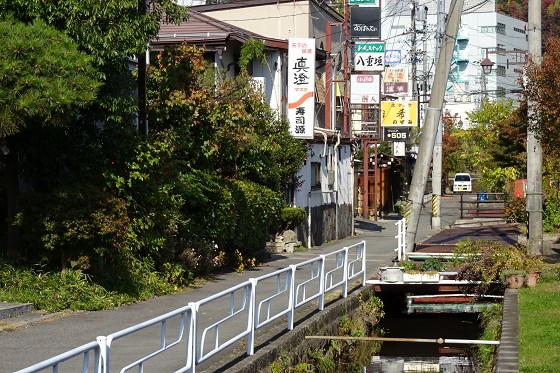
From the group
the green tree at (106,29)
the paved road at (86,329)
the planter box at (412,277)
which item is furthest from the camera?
the planter box at (412,277)

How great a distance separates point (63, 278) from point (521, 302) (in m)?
7.59

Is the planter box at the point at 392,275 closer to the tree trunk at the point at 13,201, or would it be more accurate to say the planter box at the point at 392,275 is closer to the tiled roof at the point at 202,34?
the tree trunk at the point at 13,201

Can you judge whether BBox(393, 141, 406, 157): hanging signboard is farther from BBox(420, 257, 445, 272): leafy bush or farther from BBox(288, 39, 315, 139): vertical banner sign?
BBox(420, 257, 445, 272): leafy bush

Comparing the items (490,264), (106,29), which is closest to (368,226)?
(490,264)

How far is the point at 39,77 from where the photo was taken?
13.3 m

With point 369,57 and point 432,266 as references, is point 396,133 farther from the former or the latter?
point 432,266

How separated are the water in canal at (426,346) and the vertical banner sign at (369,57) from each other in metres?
20.4

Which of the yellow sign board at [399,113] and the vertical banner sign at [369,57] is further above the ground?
the vertical banner sign at [369,57]

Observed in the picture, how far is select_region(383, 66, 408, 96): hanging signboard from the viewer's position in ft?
180

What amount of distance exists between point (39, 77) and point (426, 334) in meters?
10.8

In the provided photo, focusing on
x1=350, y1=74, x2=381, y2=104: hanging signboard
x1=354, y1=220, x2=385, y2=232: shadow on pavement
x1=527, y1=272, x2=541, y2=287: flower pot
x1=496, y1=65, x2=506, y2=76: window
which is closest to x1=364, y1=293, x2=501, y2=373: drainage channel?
x1=527, y1=272, x2=541, y2=287: flower pot

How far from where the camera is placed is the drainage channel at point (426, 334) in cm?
1769

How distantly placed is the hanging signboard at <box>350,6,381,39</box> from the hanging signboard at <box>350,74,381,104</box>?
1746 millimetres

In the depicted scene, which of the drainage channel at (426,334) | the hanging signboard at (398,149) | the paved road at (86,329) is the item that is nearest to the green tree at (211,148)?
the paved road at (86,329)
